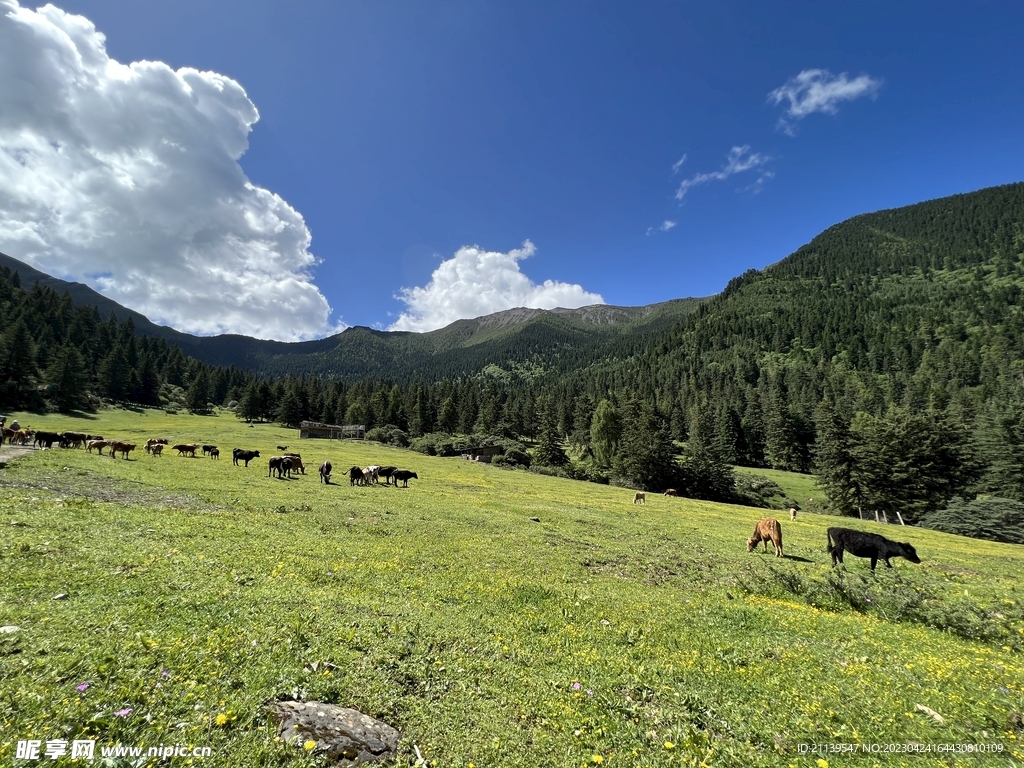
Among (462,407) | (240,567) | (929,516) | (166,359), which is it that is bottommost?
(929,516)

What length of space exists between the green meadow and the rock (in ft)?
0.67

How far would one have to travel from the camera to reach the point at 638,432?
83.7 m

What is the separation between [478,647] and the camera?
8.47 meters

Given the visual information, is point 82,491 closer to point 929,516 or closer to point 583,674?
point 583,674

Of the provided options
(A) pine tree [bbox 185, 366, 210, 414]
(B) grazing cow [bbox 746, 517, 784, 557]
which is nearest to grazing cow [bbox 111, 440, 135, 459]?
(B) grazing cow [bbox 746, 517, 784, 557]

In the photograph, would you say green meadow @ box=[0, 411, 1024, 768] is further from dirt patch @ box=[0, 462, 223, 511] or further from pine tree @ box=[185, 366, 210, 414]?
pine tree @ box=[185, 366, 210, 414]

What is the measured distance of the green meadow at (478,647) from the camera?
561 cm

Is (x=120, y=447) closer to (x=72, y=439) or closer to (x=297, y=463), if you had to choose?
(x=72, y=439)

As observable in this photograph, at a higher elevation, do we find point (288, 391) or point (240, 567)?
point (288, 391)

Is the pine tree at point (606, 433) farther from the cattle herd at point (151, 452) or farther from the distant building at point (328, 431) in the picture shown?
the cattle herd at point (151, 452)

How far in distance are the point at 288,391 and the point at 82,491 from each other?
100 metres

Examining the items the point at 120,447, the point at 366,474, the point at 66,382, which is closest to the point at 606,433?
the point at 366,474

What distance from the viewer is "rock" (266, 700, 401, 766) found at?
200 inches

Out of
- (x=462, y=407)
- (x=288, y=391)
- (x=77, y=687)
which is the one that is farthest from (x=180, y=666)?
(x=462, y=407)
